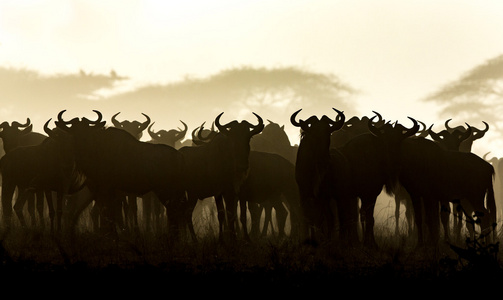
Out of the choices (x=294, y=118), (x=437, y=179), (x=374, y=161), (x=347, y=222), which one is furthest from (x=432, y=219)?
(x=294, y=118)

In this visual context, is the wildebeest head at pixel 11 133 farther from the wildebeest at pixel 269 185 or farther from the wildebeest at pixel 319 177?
the wildebeest at pixel 319 177

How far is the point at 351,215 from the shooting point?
10234 mm

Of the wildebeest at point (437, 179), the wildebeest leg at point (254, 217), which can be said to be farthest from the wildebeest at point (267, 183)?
the wildebeest at point (437, 179)

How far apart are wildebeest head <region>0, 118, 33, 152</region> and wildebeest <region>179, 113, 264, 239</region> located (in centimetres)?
588

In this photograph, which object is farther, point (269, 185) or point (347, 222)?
point (269, 185)

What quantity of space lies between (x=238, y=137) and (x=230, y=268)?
4.60 m

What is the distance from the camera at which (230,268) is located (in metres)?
6.59

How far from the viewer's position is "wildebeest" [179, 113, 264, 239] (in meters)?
10.9

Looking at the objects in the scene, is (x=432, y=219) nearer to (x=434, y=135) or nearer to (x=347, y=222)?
(x=347, y=222)

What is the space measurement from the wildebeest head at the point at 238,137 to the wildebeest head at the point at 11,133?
6.50 metres

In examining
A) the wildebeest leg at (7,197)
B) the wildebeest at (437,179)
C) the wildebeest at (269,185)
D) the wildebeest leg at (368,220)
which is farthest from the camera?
the wildebeest leg at (7,197)

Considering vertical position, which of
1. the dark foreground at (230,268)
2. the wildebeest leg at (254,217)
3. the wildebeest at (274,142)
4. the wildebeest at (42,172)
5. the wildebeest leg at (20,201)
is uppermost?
the wildebeest at (274,142)

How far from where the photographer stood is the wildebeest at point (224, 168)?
35.6ft

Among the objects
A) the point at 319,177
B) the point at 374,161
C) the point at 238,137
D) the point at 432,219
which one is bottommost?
the point at 432,219
